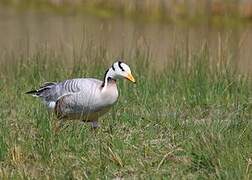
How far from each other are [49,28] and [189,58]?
28.0 ft

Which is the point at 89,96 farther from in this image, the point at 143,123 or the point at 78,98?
the point at 143,123

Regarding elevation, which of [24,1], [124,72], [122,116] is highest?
[124,72]

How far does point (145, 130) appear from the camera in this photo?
5855 mm

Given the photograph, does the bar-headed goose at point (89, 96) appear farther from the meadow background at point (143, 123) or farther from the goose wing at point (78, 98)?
the meadow background at point (143, 123)

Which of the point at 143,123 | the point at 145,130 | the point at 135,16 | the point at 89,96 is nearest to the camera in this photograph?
the point at 89,96

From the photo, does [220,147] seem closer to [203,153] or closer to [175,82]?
[203,153]

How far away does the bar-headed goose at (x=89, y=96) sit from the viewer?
5.74m

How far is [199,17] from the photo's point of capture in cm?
1811

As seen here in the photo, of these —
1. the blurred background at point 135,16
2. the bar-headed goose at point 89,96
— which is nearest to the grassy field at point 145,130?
the bar-headed goose at point 89,96

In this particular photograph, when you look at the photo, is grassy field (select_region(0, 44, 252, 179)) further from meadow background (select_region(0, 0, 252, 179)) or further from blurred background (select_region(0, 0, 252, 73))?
blurred background (select_region(0, 0, 252, 73))

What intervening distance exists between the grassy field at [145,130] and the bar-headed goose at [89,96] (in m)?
0.14

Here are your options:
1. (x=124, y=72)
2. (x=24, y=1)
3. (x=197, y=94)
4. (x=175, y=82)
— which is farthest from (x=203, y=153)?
(x=24, y=1)

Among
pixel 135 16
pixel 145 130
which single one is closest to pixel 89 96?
pixel 145 130

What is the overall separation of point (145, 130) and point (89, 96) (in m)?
0.56
